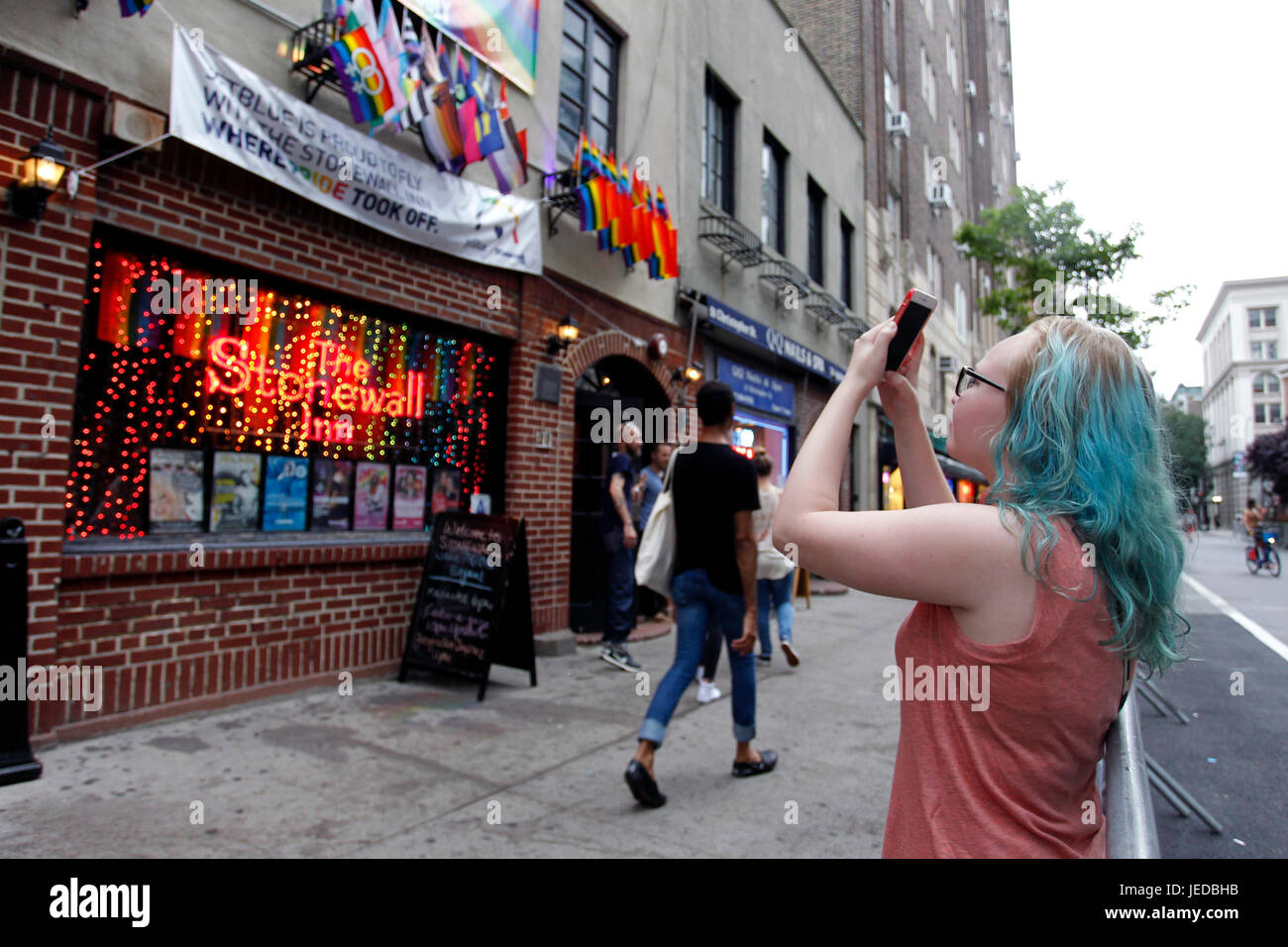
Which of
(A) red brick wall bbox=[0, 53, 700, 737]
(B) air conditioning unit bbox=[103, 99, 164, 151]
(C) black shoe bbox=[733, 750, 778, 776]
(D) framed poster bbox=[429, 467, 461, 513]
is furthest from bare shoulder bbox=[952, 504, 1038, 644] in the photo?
(D) framed poster bbox=[429, 467, 461, 513]

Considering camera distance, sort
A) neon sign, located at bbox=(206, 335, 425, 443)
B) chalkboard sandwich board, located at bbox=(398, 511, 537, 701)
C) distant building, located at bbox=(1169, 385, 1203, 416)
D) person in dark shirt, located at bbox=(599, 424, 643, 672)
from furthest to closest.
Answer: distant building, located at bbox=(1169, 385, 1203, 416)
person in dark shirt, located at bbox=(599, 424, 643, 672)
chalkboard sandwich board, located at bbox=(398, 511, 537, 701)
neon sign, located at bbox=(206, 335, 425, 443)

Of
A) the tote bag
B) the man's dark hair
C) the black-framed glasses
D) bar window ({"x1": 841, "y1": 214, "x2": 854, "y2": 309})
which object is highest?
bar window ({"x1": 841, "y1": 214, "x2": 854, "y2": 309})

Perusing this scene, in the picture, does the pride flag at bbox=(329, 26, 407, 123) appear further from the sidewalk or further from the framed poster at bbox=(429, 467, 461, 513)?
the sidewalk

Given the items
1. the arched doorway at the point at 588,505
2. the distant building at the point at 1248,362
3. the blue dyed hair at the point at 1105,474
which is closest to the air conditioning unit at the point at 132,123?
the arched doorway at the point at 588,505

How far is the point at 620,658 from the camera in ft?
22.4

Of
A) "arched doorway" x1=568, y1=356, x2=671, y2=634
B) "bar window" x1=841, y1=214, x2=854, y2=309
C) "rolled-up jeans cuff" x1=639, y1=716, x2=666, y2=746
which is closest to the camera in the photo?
"rolled-up jeans cuff" x1=639, y1=716, x2=666, y2=746

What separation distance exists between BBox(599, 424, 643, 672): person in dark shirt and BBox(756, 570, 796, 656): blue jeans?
1.17 meters

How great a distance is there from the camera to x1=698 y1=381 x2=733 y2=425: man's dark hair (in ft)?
13.7

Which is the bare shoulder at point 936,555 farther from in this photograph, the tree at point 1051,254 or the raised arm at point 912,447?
the tree at point 1051,254

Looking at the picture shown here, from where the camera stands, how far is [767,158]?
42.4 feet

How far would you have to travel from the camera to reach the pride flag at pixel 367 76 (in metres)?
5.14

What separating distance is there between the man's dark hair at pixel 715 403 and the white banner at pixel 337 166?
3.13 meters
